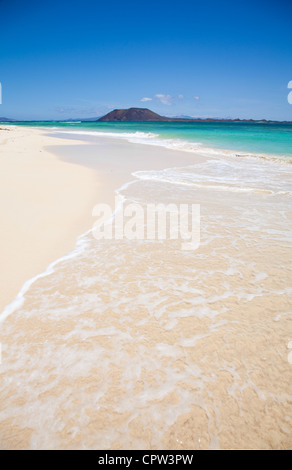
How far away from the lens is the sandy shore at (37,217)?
3275 millimetres

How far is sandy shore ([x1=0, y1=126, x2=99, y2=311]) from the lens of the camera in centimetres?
328

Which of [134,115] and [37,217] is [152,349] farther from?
[134,115]

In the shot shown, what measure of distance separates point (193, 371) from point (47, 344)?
1.31m

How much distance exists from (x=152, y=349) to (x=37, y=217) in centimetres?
364

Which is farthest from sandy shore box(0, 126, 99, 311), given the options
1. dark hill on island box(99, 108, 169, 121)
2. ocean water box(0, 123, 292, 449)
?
dark hill on island box(99, 108, 169, 121)

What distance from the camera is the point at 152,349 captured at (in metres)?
2.21

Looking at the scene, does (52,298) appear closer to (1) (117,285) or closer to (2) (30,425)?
(1) (117,285)

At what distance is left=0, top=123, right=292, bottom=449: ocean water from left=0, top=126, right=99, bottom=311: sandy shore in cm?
26

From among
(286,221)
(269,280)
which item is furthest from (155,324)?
(286,221)

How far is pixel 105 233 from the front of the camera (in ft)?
14.5

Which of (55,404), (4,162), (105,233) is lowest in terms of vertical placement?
(55,404)

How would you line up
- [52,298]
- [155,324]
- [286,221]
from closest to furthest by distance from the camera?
[155,324], [52,298], [286,221]

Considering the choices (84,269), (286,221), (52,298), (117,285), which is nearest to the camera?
(52,298)

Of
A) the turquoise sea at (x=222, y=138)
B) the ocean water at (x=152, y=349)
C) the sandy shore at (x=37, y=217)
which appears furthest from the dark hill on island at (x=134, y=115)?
the ocean water at (x=152, y=349)
